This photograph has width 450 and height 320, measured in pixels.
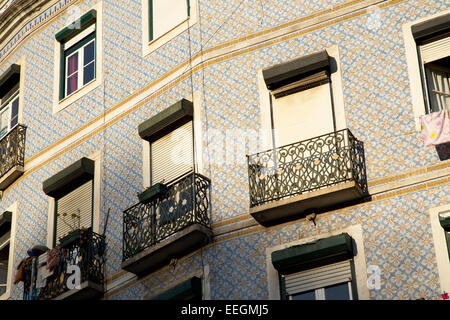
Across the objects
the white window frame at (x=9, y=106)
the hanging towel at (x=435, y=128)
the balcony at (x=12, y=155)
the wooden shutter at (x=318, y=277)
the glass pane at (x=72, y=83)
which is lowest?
the wooden shutter at (x=318, y=277)

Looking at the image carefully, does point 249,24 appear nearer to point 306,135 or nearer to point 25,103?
point 306,135

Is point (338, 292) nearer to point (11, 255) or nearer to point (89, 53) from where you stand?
point (11, 255)

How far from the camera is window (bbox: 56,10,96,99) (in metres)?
21.7

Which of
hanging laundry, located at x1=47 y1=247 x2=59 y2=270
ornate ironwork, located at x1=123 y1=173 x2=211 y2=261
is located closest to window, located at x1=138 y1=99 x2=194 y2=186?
ornate ironwork, located at x1=123 y1=173 x2=211 y2=261

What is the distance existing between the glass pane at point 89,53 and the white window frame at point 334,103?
4454 mm

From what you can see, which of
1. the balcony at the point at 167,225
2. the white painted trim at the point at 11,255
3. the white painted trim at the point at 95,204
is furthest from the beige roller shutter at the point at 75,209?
the balcony at the point at 167,225

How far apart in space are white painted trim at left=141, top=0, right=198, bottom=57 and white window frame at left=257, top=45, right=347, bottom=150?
2061 mm

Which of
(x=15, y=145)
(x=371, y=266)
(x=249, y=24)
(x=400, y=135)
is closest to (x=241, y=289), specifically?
(x=371, y=266)

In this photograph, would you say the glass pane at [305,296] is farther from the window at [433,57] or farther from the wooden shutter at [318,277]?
the window at [433,57]

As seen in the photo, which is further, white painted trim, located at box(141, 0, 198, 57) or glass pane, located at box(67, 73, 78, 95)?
glass pane, located at box(67, 73, 78, 95)

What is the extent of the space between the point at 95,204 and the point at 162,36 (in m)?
3.28

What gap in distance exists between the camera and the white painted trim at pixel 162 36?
20016mm

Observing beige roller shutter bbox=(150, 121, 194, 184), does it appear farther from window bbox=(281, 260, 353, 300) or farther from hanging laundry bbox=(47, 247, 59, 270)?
window bbox=(281, 260, 353, 300)
